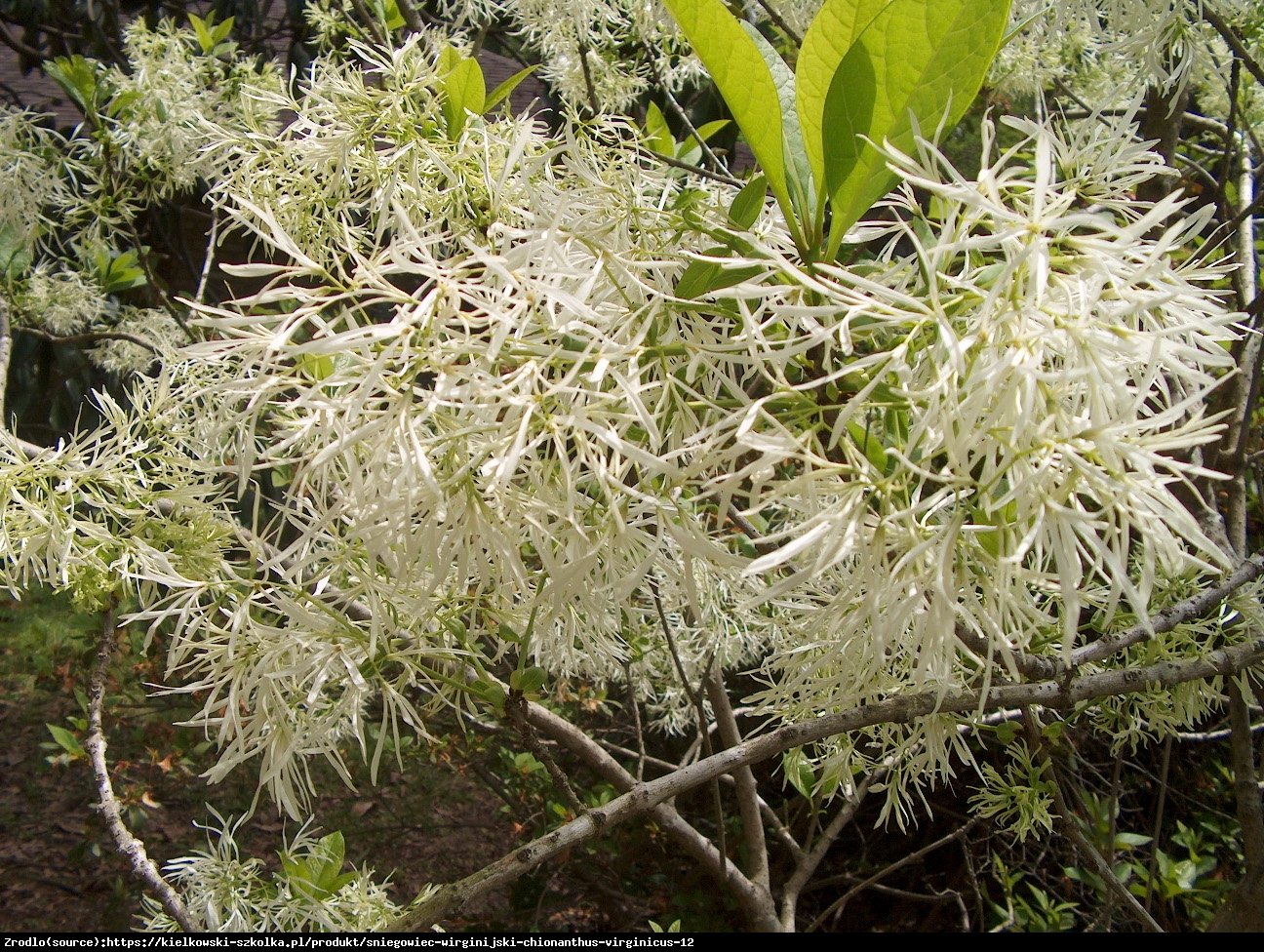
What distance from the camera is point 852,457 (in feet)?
1.55

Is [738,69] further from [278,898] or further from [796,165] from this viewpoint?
[278,898]

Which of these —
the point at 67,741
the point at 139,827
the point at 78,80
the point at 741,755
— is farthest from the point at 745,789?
the point at 78,80

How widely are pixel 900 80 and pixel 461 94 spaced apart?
1.62 ft

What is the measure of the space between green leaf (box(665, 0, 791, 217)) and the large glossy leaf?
0.02 meters

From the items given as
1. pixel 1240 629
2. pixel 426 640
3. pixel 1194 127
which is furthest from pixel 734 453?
pixel 1194 127

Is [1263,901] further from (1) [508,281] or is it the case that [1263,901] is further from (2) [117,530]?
(2) [117,530]

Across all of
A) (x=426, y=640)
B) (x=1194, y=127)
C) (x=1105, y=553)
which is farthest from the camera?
(x=1194, y=127)

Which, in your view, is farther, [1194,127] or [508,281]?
[1194,127]

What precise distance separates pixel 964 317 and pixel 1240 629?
808 mm

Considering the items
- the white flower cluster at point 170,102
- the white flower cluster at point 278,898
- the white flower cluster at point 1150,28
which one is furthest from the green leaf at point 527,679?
the white flower cluster at point 170,102

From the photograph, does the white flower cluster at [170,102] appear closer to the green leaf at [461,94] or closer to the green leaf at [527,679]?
the green leaf at [461,94]

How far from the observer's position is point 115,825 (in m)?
0.92

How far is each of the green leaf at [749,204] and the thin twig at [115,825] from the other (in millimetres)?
762

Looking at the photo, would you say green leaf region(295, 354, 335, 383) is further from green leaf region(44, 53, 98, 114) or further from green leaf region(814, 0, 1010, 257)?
green leaf region(44, 53, 98, 114)
